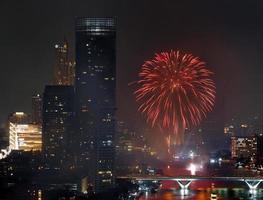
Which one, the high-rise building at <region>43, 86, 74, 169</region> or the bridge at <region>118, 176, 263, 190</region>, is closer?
the bridge at <region>118, 176, 263, 190</region>

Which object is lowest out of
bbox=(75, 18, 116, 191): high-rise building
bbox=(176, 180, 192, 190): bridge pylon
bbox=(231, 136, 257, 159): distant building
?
bbox=(176, 180, 192, 190): bridge pylon

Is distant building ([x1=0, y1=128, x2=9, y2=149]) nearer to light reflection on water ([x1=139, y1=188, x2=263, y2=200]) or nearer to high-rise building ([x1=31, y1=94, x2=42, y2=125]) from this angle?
high-rise building ([x1=31, y1=94, x2=42, y2=125])

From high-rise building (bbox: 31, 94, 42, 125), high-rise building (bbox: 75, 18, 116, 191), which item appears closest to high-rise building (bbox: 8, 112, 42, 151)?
high-rise building (bbox: 31, 94, 42, 125)

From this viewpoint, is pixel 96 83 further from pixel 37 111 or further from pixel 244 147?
pixel 244 147

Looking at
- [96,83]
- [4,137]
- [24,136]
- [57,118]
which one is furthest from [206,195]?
[4,137]

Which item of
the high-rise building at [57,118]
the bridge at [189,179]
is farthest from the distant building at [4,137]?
the bridge at [189,179]
